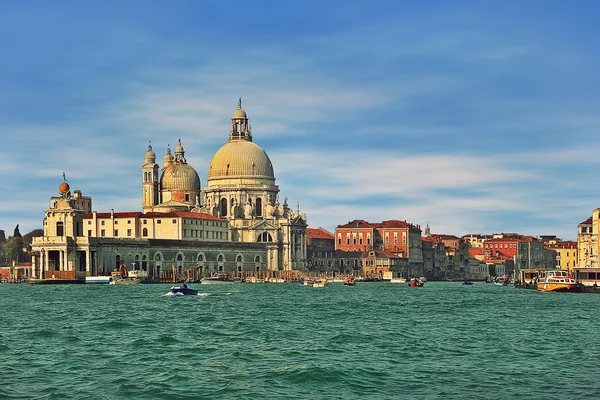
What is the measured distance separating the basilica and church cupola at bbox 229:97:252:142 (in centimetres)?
15

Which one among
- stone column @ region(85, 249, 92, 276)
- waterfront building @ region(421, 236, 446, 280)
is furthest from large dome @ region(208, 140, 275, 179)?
stone column @ region(85, 249, 92, 276)

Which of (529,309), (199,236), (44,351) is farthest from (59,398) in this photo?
(199,236)

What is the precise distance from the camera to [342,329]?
40875mm

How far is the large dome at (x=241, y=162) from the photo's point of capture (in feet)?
487

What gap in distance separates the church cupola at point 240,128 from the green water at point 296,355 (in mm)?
102867

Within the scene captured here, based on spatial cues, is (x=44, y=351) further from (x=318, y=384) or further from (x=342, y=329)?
(x=342, y=329)

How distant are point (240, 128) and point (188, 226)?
29755mm

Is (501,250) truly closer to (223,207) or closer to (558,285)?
(223,207)

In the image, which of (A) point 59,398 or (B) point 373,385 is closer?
(A) point 59,398

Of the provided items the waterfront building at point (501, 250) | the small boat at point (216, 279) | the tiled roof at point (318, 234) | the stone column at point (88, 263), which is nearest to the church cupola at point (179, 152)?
the tiled roof at point (318, 234)

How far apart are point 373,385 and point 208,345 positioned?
9492 millimetres

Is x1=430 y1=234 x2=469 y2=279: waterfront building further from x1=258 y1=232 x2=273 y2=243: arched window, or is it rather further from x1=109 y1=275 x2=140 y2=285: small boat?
x1=109 y1=275 x2=140 y2=285: small boat

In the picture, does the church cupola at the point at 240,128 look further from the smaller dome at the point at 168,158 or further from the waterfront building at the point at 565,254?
the waterfront building at the point at 565,254

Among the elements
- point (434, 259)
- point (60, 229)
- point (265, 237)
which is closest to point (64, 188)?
point (60, 229)
